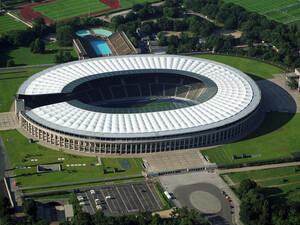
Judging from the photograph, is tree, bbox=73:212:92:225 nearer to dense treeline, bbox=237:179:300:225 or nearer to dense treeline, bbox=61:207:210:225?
dense treeline, bbox=61:207:210:225

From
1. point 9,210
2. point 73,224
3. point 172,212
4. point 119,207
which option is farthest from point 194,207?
point 9,210

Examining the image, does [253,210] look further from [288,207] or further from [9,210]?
[9,210]

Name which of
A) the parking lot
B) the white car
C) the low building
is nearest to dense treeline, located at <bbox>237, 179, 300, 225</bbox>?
the parking lot

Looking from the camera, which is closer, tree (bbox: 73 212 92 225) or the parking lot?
tree (bbox: 73 212 92 225)

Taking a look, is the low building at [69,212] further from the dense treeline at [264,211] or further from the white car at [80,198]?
the dense treeline at [264,211]

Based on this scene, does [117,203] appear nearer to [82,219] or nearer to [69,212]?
[69,212]
